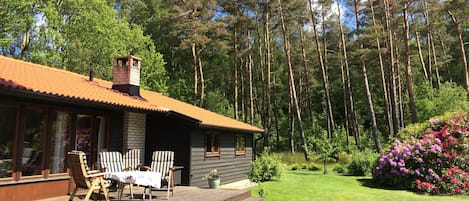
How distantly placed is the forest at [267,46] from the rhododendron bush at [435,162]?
4779mm

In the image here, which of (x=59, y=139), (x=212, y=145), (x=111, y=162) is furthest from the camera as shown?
(x=212, y=145)

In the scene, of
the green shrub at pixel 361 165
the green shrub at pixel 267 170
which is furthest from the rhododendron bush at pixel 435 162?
the green shrub at pixel 267 170

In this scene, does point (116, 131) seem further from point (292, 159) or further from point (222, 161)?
point (292, 159)

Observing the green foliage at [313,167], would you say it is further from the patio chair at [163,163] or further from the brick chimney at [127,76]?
the patio chair at [163,163]

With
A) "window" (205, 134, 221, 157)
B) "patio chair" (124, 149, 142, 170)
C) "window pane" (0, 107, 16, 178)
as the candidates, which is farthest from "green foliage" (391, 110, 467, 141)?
"window pane" (0, 107, 16, 178)

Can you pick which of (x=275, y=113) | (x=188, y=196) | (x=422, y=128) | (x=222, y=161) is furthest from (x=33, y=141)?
(x=275, y=113)

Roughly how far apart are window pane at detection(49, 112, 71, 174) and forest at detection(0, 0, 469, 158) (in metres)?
13.5

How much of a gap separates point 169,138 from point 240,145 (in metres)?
4.50

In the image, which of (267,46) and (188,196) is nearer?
(188,196)

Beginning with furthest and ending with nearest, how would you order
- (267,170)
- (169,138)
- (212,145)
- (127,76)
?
(267,170), (212,145), (127,76), (169,138)

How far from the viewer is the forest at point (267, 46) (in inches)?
809

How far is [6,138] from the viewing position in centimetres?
643

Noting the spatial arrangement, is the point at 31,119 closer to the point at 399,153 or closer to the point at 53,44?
the point at 399,153

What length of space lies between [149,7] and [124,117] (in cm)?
2271
